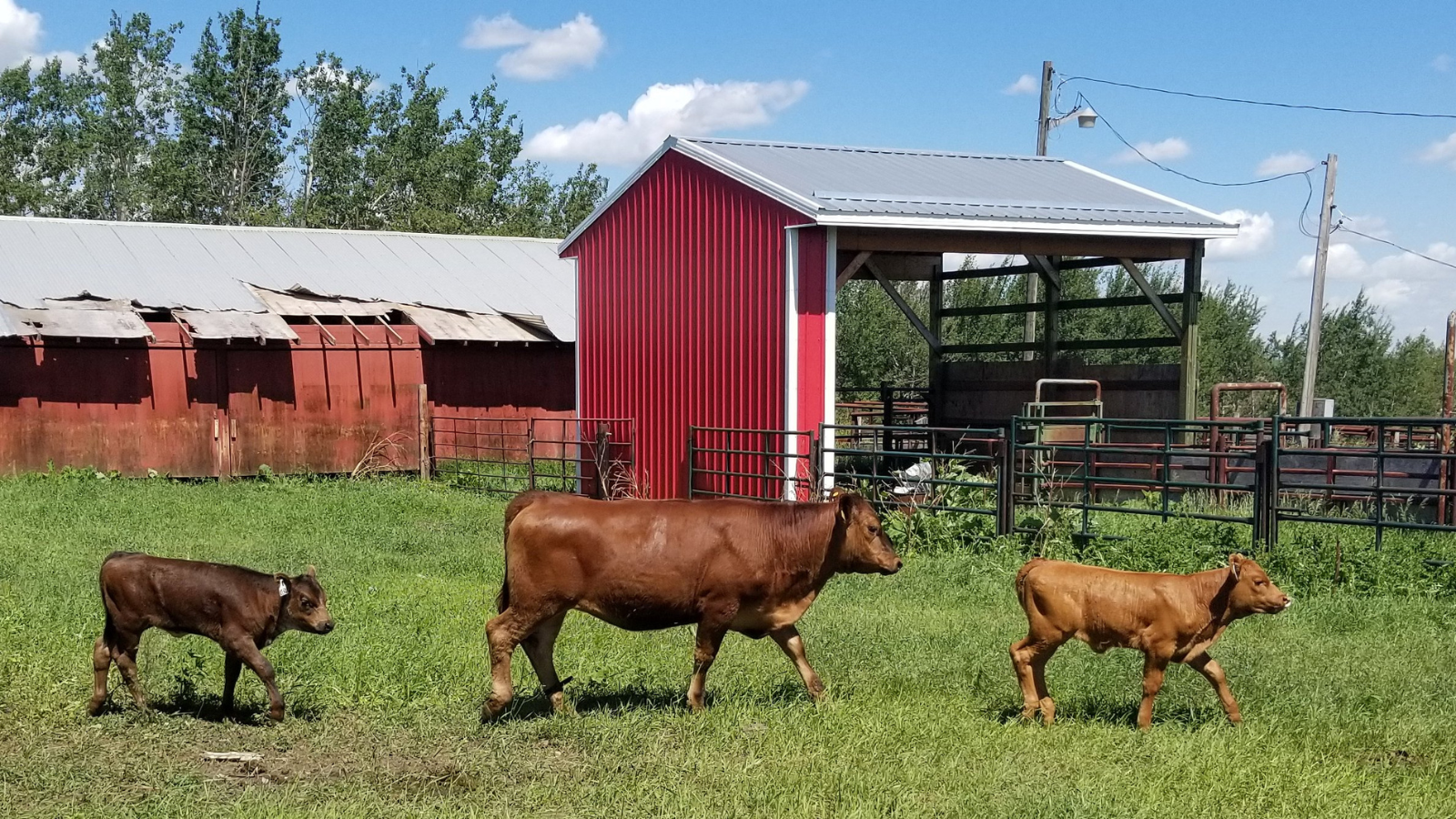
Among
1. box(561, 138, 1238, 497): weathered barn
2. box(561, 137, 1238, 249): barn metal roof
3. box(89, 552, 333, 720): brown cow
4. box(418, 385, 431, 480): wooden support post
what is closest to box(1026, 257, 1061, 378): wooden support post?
box(561, 138, 1238, 497): weathered barn

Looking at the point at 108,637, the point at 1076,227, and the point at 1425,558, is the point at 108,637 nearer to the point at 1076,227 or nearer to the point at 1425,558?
the point at 1425,558

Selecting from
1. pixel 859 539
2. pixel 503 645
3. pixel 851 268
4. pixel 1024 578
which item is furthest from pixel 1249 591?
pixel 851 268

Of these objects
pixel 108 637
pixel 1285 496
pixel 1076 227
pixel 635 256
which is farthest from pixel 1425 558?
pixel 635 256

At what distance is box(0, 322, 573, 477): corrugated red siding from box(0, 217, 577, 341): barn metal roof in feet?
3.56

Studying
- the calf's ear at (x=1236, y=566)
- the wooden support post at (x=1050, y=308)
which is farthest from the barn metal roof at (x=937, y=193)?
the calf's ear at (x=1236, y=566)

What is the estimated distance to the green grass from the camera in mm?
5648

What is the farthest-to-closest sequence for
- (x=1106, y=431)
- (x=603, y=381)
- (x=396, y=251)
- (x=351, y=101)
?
(x=351, y=101) < (x=396, y=251) < (x=603, y=381) < (x=1106, y=431)

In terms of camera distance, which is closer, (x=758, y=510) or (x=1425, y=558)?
(x=758, y=510)

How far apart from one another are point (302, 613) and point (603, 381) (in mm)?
13492

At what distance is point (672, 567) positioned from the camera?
696 centimetres

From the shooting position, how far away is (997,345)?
20.3 m

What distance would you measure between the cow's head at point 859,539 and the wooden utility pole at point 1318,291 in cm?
2075

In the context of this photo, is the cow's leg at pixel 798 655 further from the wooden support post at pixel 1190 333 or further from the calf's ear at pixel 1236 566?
the wooden support post at pixel 1190 333

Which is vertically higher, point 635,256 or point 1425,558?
point 635,256
